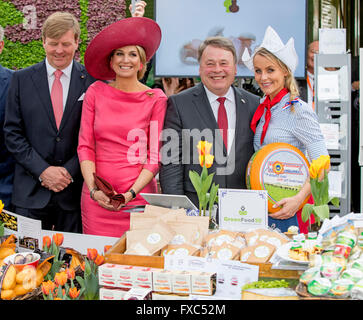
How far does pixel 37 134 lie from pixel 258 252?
150 cm

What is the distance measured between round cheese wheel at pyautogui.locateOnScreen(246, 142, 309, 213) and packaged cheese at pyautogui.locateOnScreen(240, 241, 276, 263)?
0.49 metres

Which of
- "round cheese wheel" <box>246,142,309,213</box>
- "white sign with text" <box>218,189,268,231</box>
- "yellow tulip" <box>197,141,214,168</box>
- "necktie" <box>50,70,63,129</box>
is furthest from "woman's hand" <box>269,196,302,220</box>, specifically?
"necktie" <box>50,70,63,129</box>

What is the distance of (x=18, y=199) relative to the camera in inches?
99.1

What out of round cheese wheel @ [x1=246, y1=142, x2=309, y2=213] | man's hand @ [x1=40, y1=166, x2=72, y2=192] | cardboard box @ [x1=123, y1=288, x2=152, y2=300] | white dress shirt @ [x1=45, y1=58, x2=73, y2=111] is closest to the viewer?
cardboard box @ [x1=123, y1=288, x2=152, y2=300]

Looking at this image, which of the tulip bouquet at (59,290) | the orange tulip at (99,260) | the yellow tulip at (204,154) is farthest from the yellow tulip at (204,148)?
the tulip bouquet at (59,290)

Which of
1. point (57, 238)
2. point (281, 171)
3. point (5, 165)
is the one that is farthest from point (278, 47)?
point (5, 165)

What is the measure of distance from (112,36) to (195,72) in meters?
2.12

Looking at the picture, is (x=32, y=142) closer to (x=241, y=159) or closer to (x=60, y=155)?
(x=60, y=155)

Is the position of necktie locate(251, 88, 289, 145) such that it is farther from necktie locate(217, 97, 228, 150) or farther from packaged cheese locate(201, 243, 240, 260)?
packaged cheese locate(201, 243, 240, 260)

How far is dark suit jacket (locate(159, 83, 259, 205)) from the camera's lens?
2.23 metres

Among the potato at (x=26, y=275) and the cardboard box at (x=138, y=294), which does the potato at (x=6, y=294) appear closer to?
the potato at (x=26, y=275)

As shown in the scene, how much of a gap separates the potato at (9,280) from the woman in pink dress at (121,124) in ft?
2.68

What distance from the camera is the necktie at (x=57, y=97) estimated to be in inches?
97.7

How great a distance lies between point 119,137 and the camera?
89.7 inches
